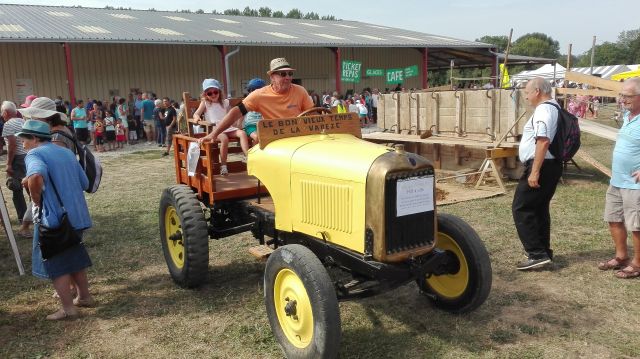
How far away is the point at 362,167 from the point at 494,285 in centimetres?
210

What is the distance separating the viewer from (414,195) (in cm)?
331

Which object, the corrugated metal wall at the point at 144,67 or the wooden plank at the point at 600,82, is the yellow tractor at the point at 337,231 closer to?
the wooden plank at the point at 600,82

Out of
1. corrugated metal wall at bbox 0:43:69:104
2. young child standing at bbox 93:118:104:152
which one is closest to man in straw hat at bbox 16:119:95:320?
young child standing at bbox 93:118:104:152

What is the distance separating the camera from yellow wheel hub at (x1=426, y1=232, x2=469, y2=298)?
12.9ft

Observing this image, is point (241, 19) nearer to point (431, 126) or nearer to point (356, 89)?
point (356, 89)

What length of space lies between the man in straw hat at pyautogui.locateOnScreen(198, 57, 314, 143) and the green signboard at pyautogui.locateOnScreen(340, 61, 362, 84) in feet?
59.5

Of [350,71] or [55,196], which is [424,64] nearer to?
[350,71]

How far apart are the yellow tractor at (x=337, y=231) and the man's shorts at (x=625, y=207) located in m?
1.64

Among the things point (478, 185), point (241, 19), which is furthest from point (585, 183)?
point (241, 19)

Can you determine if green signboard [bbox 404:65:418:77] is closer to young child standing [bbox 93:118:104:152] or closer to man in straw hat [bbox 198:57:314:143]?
young child standing [bbox 93:118:104:152]

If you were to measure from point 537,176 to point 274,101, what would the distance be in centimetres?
239

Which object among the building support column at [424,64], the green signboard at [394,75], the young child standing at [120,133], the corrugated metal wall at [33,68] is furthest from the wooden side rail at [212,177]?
the building support column at [424,64]

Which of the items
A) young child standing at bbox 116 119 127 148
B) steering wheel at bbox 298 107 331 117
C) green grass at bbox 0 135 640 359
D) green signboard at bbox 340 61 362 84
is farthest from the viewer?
green signboard at bbox 340 61 362 84

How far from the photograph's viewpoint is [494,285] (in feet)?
15.1
